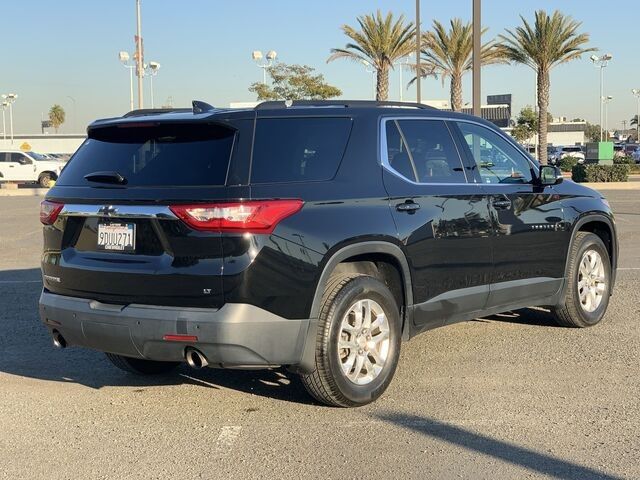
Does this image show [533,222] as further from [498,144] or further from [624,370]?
[624,370]

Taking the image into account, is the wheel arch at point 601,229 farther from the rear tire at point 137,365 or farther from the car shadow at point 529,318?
the rear tire at point 137,365

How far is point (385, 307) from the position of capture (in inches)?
195

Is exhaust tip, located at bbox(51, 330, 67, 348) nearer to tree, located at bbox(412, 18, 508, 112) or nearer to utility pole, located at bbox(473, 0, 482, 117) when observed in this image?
utility pole, located at bbox(473, 0, 482, 117)

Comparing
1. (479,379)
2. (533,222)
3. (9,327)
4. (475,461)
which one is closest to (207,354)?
(475,461)

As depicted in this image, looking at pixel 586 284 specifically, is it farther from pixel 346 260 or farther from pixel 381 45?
pixel 381 45

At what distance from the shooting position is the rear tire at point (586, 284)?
21.8 ft

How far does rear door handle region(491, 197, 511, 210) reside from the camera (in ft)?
19.2

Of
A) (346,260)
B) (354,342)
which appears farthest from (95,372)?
(346,260)

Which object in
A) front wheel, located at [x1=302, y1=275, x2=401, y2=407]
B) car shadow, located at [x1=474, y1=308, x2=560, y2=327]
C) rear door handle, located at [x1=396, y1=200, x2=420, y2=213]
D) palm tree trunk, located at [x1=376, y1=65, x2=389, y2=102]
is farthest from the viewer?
palm tree trunk, located at [x1=376, y1=65, x2=389, y2=102]

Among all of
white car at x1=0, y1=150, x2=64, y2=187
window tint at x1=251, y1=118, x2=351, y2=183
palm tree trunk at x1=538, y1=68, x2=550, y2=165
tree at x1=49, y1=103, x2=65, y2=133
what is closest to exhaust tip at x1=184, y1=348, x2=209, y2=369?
window tint at x1=251, y1=118, x2=351, y2=183

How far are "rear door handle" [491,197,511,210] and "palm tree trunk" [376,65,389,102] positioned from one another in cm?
3086

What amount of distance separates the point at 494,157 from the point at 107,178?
312 centimetres

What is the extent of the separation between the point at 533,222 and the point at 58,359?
404 cm

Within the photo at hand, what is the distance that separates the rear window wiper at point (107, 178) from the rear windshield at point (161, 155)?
3 cm
